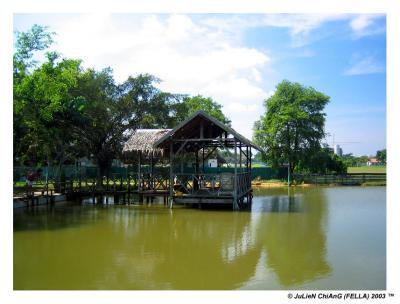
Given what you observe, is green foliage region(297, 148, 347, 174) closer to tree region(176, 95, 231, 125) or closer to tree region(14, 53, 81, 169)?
tree region(176, 95, 231, 125)

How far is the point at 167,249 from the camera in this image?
9695 mm

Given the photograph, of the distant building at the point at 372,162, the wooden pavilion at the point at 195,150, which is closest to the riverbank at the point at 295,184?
the wooden pavilion at the point at 195,150

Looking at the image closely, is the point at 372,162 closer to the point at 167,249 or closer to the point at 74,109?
the point at 74,109

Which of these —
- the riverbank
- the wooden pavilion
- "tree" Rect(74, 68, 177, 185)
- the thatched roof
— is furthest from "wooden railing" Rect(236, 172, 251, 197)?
the riverbank

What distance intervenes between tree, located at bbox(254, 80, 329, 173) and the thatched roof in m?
18.7

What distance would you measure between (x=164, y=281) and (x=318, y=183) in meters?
28.6

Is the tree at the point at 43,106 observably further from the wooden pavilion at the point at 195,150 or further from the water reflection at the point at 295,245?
the water reflection at the point at 295,245

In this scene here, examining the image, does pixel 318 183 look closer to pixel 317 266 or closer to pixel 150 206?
pixel 150 206

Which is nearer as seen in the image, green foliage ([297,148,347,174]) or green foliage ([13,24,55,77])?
green foliage ([13,24,55,77])

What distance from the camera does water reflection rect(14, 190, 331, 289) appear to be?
7.31 meters

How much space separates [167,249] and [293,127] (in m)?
29.0
